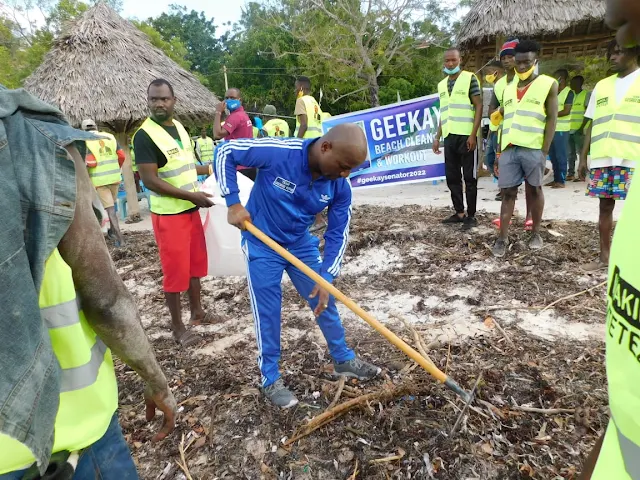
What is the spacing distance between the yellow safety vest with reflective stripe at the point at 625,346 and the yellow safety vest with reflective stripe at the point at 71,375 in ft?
3.59

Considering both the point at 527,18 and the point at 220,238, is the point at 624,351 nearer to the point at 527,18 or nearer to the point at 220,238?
the point at 220,238

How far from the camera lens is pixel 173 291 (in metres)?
3.37

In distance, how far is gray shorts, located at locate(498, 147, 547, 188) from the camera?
4660 mm

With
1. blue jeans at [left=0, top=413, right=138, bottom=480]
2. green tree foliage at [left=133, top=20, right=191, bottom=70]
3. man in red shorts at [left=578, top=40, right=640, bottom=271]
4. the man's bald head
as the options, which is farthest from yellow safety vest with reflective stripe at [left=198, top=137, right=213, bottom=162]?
blue jeans at [left=0, top=413, right=138, bottom=480]

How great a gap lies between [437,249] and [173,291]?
122 inches

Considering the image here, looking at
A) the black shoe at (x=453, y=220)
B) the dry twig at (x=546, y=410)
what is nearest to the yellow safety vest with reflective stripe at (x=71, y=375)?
the dry twig at (x=546, y=410)

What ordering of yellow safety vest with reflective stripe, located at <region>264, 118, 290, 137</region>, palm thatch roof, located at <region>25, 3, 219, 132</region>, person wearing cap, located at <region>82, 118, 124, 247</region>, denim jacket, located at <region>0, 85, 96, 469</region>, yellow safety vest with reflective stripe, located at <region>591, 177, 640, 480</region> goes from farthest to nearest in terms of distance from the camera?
1. yellow safety vest with reflective stripe, located at <region>264, 118, 290, 137</region>
2. palm thatch roof, located at <region>25, 3, 219, 132</region>
3. person wearing cap, located at <region>82, 118, 124, 247</region>
4. denim jacket, located at <region>0, 85, 96, 469</region>
5. yellow safety vest with reflective stripe, located at <region>591, 177, 640, 480</region>

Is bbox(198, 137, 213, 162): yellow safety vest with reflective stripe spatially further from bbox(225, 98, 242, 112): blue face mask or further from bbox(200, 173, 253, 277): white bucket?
bbox(200, 173, 253, 277): white bucket

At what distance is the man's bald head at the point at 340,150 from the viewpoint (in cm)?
222

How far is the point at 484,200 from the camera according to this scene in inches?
288

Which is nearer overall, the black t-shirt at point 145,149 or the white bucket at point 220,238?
the black t-shirt at point 145,149

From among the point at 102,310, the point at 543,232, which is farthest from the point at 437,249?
the point at 102,310

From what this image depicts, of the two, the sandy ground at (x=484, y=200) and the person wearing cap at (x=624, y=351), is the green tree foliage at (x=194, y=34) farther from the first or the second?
the person wearing cap at (x=624, y=351)

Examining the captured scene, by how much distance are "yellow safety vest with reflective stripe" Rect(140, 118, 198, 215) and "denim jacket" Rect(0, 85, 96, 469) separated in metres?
2.33
